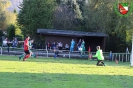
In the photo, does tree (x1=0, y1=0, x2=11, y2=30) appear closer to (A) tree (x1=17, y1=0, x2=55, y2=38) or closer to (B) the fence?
(A) tree (x1=17, y1=0, x2=55, y2=38)

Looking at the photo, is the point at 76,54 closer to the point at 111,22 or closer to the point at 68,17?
the point at 111,22

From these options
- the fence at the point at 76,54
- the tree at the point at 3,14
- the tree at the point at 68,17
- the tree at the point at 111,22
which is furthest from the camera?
the tree at the point at 3,14

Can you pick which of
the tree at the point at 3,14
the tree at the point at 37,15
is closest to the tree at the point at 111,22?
the tree at the point at 37,15

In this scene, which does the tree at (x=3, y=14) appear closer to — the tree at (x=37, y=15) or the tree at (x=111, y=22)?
the tree at (x=37, y=15)

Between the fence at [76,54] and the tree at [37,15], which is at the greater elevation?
the tree at [37,15]

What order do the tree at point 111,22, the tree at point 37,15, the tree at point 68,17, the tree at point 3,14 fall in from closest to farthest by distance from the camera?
1. the tree at point 111,22
2. the tree at point 37,15
3. the tree at point 68,17
4. the tree at point 3,14

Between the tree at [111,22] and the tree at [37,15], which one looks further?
the tree at [37,15]

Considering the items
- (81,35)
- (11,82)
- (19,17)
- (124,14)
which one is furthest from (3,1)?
(11,82)

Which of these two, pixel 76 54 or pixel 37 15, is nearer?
pixel 76 54

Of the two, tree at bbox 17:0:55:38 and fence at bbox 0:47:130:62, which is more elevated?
tree at bbox 17:0:55:38

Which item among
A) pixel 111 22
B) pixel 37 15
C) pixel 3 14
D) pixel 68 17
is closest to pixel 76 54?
pixel 111 22

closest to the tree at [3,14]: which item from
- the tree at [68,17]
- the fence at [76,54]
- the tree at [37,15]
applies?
the tree at [68,17]

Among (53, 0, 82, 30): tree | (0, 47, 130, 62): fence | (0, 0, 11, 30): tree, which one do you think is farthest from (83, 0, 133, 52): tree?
(0, 0, 11, 30): tree

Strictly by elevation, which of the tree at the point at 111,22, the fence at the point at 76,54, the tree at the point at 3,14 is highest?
the tree at the point at 3,14
